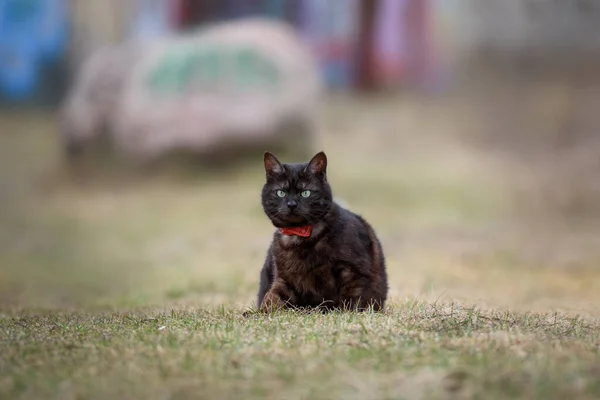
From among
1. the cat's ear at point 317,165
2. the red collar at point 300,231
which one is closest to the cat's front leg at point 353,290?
the red collar at point 300,231

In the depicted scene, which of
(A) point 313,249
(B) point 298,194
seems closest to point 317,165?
(B) point 298,194

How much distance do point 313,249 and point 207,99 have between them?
12.1m

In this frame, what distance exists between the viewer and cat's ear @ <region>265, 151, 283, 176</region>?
6.39 metres

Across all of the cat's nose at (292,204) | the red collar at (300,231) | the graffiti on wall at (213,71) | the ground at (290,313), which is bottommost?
the ground at (290,313)

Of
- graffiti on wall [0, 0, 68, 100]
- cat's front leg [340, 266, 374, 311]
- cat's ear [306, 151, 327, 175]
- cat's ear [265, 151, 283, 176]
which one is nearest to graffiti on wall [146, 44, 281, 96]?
graffiti on wall [0, 0, 68, 100]

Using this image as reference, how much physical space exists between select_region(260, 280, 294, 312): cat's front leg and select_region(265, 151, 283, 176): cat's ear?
76 cm

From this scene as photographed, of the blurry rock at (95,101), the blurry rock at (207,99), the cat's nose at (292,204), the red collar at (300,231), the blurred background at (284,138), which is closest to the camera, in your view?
the cat's nose at (292,204)

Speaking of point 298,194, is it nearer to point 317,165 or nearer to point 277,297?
point 317,165

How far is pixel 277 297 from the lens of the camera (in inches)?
249

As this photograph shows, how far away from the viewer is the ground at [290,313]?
4215 millimetres

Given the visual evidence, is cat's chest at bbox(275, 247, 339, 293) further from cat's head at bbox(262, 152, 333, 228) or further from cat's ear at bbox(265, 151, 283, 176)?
cat's ear at bbox(265, 151, 283, 176)

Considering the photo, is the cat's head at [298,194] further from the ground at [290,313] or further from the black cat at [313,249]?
the ground at [290,313]

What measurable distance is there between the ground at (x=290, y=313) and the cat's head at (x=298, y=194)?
0.76m

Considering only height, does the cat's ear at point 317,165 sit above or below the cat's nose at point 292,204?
above
